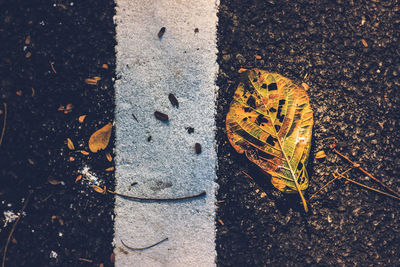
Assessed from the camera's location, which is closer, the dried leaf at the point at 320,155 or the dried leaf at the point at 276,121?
the dried leaf at the point at 276,121

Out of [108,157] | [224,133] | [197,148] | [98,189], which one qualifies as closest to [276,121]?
[224,133]

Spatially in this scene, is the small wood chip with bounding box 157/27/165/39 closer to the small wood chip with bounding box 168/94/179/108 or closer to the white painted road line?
the white painted road line

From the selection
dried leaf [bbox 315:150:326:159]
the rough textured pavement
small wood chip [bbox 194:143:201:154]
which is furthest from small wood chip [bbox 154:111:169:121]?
dried leaf [bbox 315:150:326:159]

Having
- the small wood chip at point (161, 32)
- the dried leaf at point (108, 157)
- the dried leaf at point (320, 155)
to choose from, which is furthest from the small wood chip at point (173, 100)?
the dried leaf at point (320, 155)

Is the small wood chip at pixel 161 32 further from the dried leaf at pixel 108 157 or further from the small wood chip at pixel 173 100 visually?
the dried leaf at pixel 108 157

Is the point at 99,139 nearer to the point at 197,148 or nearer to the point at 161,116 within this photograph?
the point at 161,116

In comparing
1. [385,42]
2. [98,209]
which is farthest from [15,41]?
[385,42]
